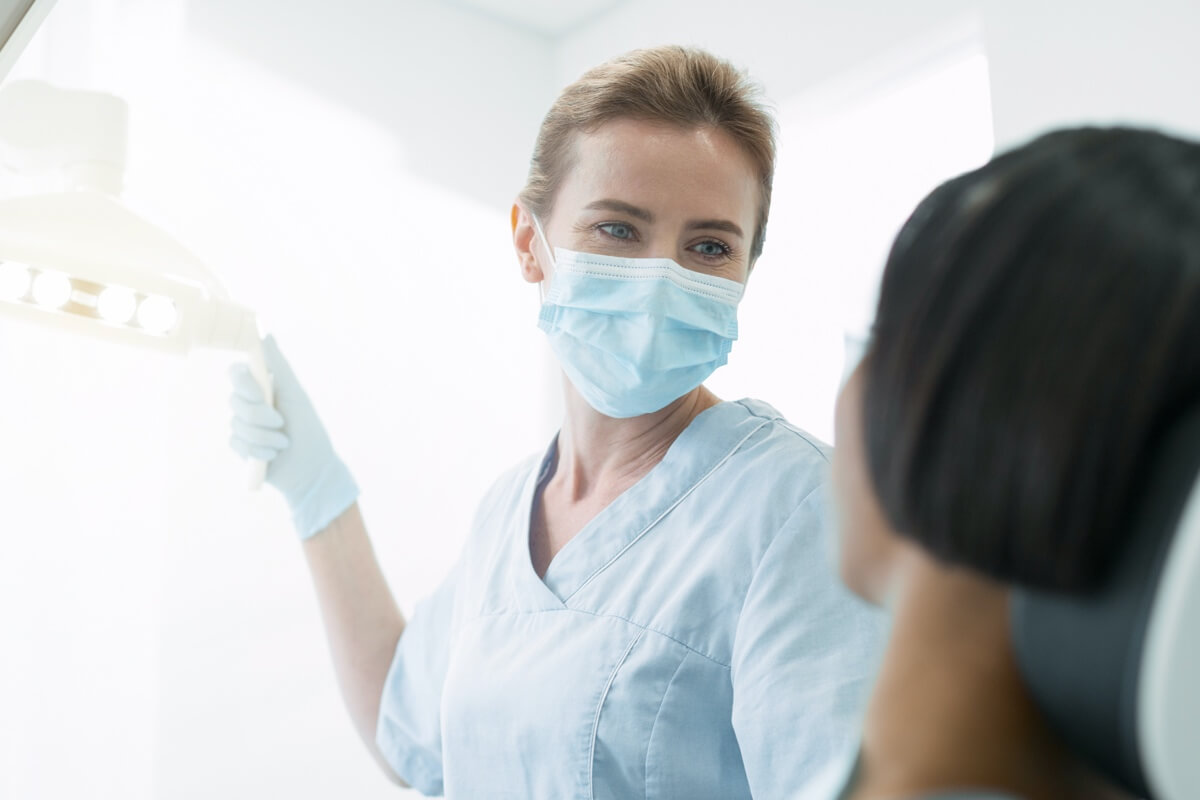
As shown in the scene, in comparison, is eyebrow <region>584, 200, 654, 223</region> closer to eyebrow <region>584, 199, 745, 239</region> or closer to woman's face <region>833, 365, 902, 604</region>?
eyebrow <region>584, 199, 745, 239</region>

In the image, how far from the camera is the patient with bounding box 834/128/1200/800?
0.39 m

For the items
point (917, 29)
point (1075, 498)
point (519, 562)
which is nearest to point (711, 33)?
point (917, 29)

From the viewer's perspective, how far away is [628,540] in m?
1.21

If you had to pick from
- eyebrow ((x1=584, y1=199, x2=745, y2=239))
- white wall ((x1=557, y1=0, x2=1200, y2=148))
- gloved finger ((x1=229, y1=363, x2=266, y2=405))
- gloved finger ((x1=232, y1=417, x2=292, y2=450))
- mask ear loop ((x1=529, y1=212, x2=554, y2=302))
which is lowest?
gloved finger ((x1=232, y1=417, x2=292, y2=450))

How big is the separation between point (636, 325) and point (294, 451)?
2.12 ft

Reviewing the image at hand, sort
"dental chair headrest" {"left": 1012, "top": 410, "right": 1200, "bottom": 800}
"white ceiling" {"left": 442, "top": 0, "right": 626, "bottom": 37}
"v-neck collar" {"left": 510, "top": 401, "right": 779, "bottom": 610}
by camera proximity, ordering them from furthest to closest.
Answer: "white ceiling" {"left": 442, "top": 0, "right": 626, "bottom": 37} → "v-neck collar" {"left": 510, "top": 401, "right": 779, "bottom": 610} → "dental chair headrest" {"left": 1012, "top": 410, "right": 1200, "bottom": 800}

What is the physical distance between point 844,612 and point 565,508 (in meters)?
0.52

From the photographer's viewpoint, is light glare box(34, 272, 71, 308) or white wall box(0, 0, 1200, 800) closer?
light glare box(34, 272, 71, 308)

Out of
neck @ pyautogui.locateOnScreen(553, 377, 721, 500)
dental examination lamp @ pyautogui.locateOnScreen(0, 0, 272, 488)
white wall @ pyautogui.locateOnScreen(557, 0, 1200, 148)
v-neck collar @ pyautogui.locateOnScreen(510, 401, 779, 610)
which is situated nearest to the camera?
dental examination lamp @ pyautogui.locateOnScreen(0, 0, 272, 488)

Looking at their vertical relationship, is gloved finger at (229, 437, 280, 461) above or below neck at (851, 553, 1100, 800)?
below

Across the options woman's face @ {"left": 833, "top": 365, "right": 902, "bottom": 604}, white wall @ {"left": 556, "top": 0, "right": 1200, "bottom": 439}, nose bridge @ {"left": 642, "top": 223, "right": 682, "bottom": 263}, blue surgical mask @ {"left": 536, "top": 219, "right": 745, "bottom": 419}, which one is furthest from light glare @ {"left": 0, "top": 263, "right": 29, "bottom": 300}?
white wall @ {"left": 556, "top": 0, "right": 1200, "bottom": 439}

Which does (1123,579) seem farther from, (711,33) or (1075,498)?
(711,33)

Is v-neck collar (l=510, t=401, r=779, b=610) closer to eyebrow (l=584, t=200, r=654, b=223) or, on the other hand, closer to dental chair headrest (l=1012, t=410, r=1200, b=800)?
eyebrow (l=584, t=200, r=654, b=223)

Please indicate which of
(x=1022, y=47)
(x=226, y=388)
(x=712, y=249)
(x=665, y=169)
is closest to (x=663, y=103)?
(x=665, y=169)
